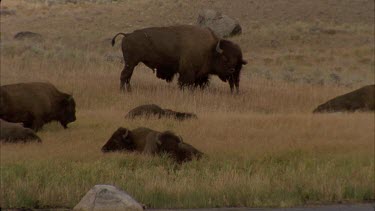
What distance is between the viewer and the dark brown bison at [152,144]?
Result: 12.6m

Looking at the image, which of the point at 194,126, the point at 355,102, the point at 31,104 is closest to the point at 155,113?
the point at 194,126

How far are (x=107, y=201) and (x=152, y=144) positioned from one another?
3842mm

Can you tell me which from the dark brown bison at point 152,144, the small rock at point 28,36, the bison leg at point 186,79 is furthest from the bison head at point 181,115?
the small rock at point 28,36

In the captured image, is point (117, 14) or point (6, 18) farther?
point (6, 18)

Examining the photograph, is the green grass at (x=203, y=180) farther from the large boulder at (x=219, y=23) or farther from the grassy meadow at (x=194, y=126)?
the large boulder at (x=219, y=23)

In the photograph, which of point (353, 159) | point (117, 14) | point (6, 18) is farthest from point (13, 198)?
point (6, 18)

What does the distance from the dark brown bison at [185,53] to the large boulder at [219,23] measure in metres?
0.53

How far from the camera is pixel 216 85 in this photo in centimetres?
2456

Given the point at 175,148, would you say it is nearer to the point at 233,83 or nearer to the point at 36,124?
the point at 36,124

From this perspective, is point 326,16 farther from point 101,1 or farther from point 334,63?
point 334,63

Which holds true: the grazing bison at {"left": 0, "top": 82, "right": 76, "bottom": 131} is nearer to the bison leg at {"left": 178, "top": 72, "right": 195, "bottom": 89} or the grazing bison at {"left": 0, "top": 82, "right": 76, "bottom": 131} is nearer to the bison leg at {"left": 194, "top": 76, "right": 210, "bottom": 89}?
the bison leg at {"left": 178, "top": 72, "right": 195, "bottom": 89}

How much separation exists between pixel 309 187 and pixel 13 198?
3.21 meters

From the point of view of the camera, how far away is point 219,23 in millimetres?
24156

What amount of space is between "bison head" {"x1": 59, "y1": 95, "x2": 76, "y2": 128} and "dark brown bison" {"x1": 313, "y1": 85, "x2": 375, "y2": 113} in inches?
190
